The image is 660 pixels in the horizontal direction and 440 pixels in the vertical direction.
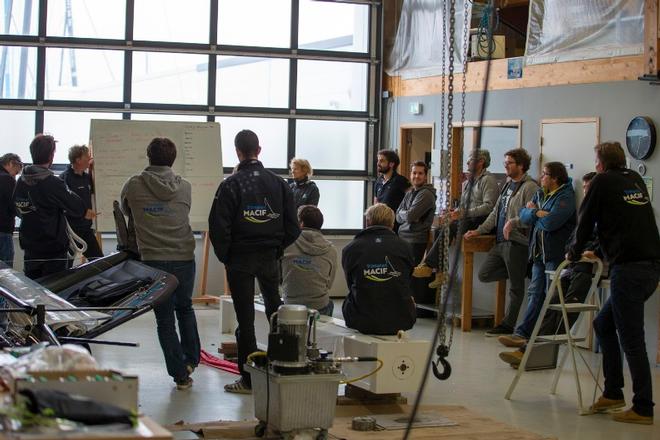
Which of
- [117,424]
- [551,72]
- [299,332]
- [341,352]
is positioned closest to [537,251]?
[551,72]

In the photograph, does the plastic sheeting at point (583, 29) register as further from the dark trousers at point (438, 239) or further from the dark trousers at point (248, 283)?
the dark trousers at point (248, 283)

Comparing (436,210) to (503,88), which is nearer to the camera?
(503,88)

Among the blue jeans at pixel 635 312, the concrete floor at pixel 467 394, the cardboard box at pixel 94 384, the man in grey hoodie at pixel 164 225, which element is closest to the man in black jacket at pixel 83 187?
the concrete floor at pixel 467 394

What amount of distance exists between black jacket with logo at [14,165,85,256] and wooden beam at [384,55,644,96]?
13.9 ft

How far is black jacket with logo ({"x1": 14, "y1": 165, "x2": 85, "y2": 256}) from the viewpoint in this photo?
7.01 m

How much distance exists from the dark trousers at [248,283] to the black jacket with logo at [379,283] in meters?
0.45

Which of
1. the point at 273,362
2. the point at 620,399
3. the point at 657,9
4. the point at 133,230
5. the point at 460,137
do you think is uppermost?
the point at 657,9

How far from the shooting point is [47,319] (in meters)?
5.08

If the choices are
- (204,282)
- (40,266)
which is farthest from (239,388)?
(204,282)

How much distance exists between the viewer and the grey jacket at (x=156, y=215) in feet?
20.8

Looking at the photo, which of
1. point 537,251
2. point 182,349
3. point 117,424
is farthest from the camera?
point 537,251

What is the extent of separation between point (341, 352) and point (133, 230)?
1.44 metres

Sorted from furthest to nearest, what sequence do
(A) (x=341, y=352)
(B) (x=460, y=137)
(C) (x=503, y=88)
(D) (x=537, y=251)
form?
(B) (x=460, y=137), (C) (x=503, y=88), (D) (x=537, y=251), (A) (x=341, y=352)

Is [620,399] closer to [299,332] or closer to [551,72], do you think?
[299,332]
